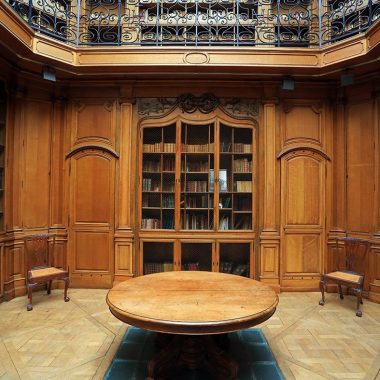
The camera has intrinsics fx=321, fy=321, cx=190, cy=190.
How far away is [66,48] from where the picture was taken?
4.37 metres

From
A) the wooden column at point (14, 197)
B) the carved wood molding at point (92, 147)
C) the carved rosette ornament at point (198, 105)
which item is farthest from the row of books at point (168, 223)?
the wooden column at point (14, 197)

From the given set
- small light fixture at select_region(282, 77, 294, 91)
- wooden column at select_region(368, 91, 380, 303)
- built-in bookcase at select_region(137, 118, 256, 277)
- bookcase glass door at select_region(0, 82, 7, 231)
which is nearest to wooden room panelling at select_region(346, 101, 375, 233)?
wooden column at select_region(368, 91, 380, 303)

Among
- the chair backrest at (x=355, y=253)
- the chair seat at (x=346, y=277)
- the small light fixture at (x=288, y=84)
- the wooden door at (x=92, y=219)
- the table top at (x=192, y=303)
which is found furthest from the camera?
the wooden door at (x=92, y=219)

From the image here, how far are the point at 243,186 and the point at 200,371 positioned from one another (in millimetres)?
2871

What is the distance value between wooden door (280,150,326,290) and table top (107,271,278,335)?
74.7 inches

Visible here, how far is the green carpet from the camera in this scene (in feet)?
8.38

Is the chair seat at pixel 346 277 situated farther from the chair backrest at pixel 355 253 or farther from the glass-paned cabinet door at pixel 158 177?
the glass-paned cabinet door at pixel 158 177

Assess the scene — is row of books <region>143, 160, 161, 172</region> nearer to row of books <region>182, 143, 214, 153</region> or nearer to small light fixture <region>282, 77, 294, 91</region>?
row of books <region>182, 143, 214, 153</region>

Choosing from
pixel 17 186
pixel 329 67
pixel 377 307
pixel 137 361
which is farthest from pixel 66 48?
pixel 377 307

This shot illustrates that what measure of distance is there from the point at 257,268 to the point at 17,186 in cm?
368

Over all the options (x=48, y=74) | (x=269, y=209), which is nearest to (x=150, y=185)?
(x=269, y=209)

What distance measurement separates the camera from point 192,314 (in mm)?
2254

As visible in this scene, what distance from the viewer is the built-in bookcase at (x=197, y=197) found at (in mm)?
4820

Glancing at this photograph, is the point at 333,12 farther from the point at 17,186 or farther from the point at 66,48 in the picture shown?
the point at 17,186
